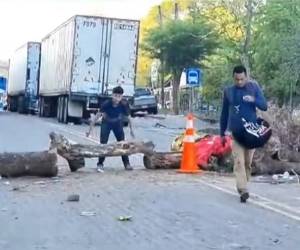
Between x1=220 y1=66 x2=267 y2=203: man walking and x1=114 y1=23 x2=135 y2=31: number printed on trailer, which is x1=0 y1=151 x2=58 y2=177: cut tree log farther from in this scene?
x1=114 y1=23 x2=135 y2=31: number printed on trailer

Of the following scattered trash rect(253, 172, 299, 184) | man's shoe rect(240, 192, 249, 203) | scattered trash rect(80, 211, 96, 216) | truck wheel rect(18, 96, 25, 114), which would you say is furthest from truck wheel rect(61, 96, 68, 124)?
scattered trash rect(80, 211, 96, 216)

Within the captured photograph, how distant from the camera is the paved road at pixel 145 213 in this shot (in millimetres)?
8314

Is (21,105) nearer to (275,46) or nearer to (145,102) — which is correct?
(145,102)

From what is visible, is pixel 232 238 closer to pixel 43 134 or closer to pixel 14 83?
pixel 43 134

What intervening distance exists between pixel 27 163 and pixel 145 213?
3871 mm

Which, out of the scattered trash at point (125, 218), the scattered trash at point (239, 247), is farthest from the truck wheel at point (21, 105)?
the scattered trash at point (239, 247)

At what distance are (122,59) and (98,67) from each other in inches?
42.5

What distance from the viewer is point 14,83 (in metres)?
60.3

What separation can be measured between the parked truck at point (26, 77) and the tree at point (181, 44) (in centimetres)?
1016

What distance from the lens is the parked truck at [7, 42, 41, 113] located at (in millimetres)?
51844

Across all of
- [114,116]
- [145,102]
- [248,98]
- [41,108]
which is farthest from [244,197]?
[145,102]

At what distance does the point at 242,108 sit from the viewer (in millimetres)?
11359

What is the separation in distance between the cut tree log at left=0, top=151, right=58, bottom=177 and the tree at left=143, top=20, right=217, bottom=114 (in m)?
44.0

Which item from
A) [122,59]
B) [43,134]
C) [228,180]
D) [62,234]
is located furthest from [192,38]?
[62,234]
